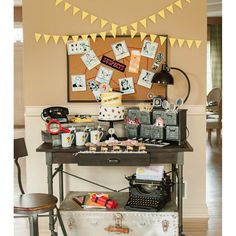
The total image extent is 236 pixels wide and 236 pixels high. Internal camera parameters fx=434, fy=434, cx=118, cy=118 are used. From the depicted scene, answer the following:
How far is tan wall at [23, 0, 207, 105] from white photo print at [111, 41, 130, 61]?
18cm

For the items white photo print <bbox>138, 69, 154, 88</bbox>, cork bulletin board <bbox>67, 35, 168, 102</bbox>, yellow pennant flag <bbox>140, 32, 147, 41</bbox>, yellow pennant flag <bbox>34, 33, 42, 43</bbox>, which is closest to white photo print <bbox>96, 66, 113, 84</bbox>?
cork bulletin board <bbox>67, 35, 168, 102</bbox>

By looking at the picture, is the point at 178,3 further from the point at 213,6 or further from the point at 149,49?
the point at 213,6

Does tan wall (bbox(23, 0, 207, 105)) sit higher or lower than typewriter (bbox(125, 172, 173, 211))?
higher

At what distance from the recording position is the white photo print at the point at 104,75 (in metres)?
3.81

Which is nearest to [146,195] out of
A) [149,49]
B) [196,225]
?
[196,225]

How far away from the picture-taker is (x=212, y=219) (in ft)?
13.0

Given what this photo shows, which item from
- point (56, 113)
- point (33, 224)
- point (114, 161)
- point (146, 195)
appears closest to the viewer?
point (33, 224)

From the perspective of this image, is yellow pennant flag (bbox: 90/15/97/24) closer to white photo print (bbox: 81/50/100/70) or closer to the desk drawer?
white photo print (bbox: 81/50/100/70)

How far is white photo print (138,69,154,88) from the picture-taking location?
380 cm

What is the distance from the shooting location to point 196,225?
12.5 ft

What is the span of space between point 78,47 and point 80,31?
14 centimetres

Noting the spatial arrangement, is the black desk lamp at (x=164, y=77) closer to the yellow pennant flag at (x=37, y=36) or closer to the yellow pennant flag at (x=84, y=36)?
the yellow pennant flag at (x=84, y=36)

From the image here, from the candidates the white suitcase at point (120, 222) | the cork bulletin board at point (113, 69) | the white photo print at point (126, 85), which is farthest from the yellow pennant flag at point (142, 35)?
the white suitcase at point (120, 222)

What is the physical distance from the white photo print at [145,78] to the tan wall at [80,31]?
203 mm
